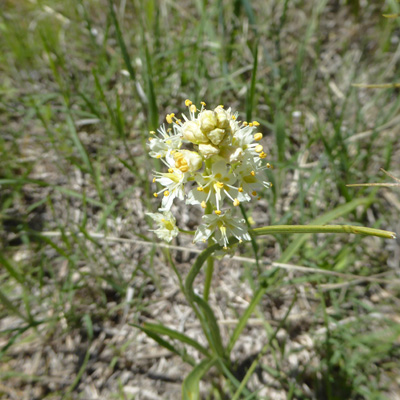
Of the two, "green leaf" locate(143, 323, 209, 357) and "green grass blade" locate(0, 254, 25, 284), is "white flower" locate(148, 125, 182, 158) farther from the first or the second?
"green grass blade" locate(0, 254, 25, 284)

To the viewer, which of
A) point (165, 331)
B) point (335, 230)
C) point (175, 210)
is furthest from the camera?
point (175, 210)

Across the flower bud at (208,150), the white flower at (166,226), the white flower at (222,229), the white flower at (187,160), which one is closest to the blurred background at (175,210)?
the white flower at (166,226)

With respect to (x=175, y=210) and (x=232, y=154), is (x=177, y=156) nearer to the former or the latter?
(x=232, y=154)

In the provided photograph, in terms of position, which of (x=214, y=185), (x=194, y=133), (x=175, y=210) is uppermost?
(x=194, y=133)

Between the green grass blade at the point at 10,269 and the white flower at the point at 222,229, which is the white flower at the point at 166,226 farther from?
the green grass blade at the point at 10,269

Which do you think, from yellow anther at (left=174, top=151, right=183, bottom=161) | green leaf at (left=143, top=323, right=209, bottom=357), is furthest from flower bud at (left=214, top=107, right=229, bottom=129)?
green leaf at (left=143, top=323, right=209, bottom=357)

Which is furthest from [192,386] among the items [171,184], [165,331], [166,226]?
[171,184]

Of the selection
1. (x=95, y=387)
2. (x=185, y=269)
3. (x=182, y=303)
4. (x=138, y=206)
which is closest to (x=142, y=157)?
(x=138, y=206)
